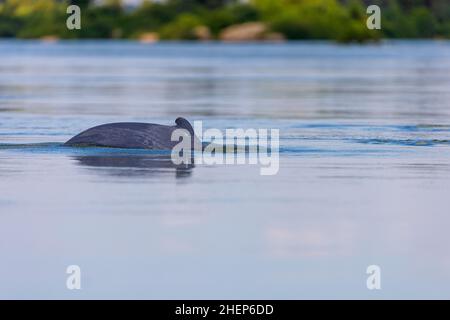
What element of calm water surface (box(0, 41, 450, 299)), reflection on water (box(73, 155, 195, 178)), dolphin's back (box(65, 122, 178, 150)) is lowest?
calm water surface (box(0, 41, 450, 299))

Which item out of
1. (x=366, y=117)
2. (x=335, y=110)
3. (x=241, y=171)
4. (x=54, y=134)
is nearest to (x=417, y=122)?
(x=366, y=117)

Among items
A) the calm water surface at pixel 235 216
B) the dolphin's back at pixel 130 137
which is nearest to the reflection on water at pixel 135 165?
the calm water surface at pixel 235 216

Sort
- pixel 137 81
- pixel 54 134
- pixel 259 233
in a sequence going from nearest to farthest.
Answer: pixel 259 233, pixel 54 134, pixel 137 81

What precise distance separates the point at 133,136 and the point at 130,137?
6 cm

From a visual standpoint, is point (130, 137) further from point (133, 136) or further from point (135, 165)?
point (135, 165)

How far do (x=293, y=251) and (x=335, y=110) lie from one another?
71.4 feet

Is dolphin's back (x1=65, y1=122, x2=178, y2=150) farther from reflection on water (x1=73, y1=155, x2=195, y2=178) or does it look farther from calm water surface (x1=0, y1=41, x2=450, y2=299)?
reflection on water (x1=73, y1=155, x2=195, y2=178)

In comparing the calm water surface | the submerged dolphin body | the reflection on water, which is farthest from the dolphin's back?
the reflection on water

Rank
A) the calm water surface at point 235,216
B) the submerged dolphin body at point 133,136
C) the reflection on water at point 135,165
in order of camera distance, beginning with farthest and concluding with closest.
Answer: the submerged dolphin body at point 133,136
the reflection on water at point 135,165
the calm water surface at point 235,216

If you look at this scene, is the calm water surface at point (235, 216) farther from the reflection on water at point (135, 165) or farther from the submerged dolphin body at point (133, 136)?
the submerged dolphin body at point (133, 136)

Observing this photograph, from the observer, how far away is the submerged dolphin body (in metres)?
23.8

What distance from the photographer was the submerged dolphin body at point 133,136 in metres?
23.8

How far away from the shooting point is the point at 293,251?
14.9m
